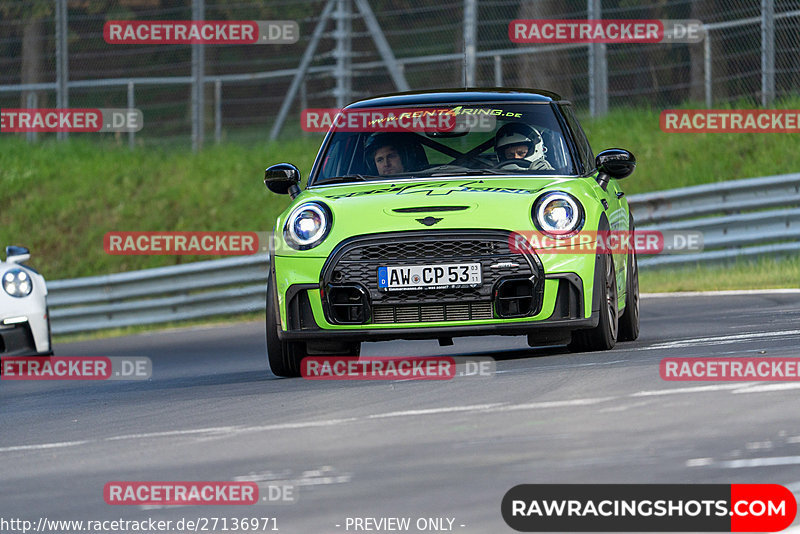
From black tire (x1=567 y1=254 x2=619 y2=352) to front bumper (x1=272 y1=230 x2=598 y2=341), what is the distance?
186mm

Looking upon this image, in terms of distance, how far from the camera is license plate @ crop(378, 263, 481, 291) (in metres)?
8.59

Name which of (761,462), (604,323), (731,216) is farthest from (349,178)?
(731,216)

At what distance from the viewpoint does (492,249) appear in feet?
28.3

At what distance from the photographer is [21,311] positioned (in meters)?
12.4

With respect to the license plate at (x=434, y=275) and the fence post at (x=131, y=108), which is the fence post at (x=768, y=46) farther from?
the license plate at (x=434, y=275)

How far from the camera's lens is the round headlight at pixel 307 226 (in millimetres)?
8812

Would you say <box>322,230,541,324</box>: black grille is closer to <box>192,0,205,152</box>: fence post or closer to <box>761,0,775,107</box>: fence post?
<box>761,0,775,107</box>: fence post

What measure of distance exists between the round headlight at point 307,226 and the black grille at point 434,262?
21 centimetres

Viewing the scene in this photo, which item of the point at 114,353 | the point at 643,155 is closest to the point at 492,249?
the point at 114,353

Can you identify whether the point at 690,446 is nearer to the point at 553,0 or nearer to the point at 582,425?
the point at 582,425

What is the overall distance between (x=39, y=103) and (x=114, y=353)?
9785 millimetres

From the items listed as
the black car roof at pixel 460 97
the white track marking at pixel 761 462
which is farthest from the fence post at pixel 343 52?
the white track marking at pixel 761 462

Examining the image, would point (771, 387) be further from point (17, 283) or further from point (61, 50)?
point (61, 50)

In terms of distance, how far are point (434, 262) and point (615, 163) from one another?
174 centimetres
